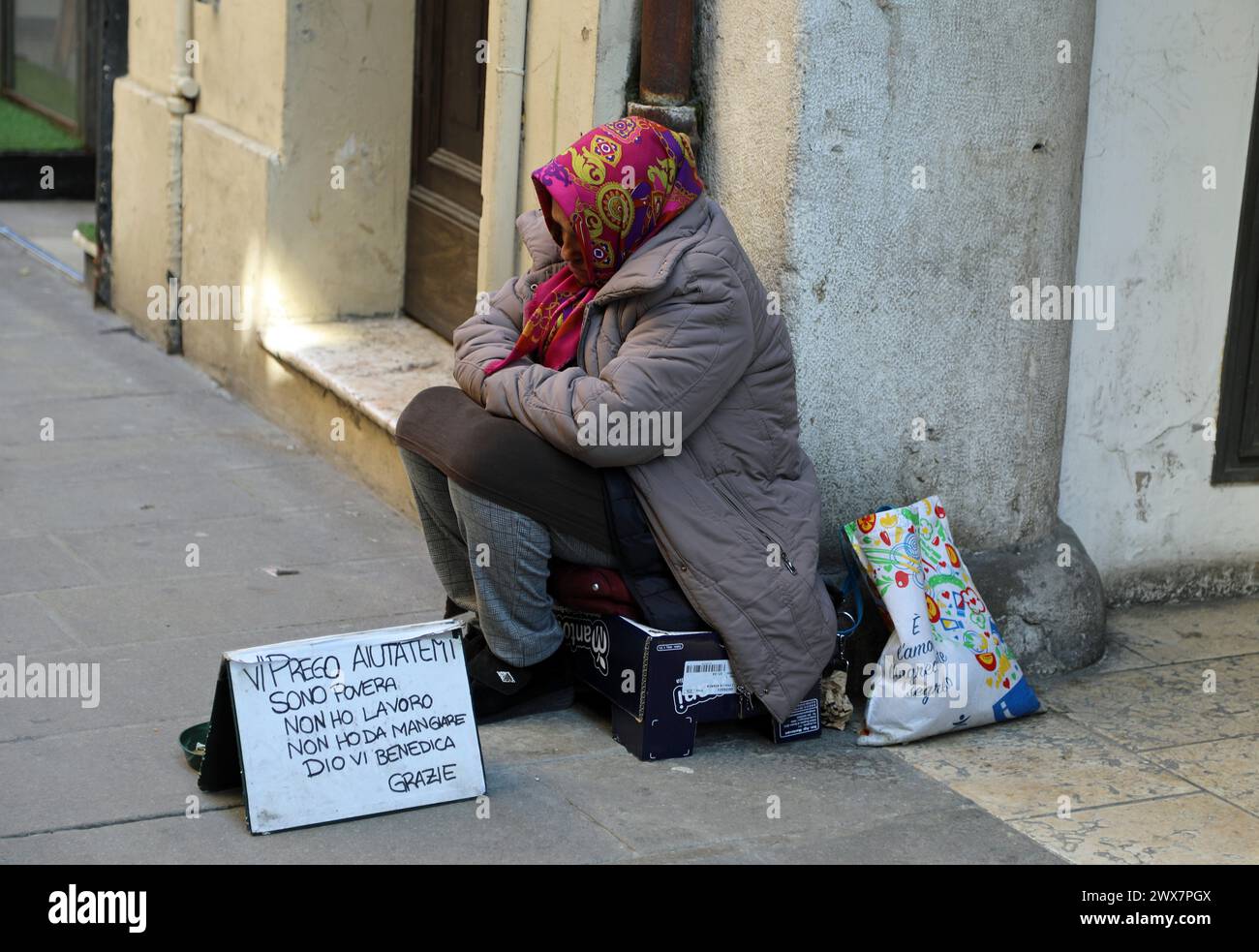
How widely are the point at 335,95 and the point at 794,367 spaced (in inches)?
114

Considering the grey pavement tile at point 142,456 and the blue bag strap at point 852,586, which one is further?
the grey pavement tile at point 142,456

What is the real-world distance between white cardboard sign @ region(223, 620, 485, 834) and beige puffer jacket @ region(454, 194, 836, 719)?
554 mm

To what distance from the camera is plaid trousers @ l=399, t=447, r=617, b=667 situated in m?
4.06

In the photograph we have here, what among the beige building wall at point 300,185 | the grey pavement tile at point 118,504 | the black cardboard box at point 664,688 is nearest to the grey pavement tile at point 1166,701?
the black cardboard box at point 664,688

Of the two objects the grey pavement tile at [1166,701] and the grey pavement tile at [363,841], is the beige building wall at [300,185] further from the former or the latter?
the grey pavement tile at [1166,701]

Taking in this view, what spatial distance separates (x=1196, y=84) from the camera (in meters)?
4.96

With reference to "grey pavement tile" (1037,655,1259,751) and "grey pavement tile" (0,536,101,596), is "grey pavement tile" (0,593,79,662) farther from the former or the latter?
"grey pavement tile" (1037,655,1259,751)

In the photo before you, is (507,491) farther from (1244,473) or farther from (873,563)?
(1244,473)

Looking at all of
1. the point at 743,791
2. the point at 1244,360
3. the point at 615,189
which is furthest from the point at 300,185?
the point at 743,791

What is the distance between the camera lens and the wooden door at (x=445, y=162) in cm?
629

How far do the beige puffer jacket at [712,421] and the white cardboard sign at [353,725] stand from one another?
55 cm

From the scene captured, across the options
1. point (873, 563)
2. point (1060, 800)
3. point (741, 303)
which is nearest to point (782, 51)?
point (741, 303)
